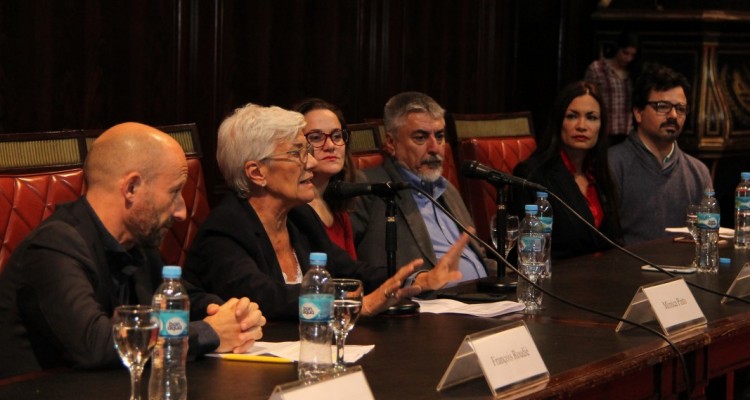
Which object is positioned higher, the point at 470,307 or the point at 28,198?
the point at 28,198

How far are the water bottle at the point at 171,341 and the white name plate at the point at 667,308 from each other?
1177 mm

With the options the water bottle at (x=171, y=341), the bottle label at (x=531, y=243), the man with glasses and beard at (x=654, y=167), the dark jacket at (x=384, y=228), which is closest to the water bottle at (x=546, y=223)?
the bottle label at (x=531, y=243)

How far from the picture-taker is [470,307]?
10.6 ft

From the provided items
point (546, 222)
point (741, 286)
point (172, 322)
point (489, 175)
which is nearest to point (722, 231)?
point (546, 222)

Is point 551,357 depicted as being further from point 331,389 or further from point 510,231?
point 510,231

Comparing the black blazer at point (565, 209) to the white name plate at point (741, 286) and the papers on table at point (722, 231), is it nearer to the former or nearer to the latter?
the papers on table at point (722, 231)

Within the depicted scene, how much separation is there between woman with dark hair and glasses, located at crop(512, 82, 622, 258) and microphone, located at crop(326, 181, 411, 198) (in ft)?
5.75

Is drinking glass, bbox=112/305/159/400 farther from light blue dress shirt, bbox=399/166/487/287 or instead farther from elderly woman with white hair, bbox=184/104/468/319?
light blue dress shirt, bbox=399/166/487/287

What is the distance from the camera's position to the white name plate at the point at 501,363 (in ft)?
7.63

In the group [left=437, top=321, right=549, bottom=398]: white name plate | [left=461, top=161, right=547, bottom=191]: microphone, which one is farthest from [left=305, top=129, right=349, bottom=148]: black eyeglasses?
[left=437, top=321, right=549, bottom=398]: white name plate

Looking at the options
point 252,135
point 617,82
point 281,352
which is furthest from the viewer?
point 617,82

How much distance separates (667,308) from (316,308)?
1.00m

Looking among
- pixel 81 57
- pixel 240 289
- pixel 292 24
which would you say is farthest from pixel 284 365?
pixel 292 24

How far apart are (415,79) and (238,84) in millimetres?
1468
